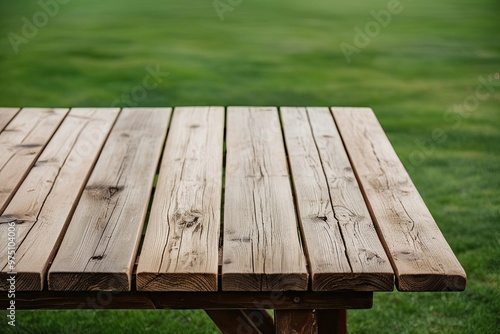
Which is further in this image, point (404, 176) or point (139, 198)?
point (404, 176)

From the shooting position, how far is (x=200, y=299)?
1.62 m

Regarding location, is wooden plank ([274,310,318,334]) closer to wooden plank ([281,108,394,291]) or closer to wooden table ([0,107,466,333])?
wooden table ([0,107,466,333])

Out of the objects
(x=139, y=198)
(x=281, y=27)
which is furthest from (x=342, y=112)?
(x=281, y=27)

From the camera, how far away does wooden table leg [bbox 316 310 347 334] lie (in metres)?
2.15

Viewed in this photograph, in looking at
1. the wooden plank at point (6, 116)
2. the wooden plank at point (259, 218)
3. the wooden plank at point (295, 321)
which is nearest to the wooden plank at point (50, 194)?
the wooden plank at point (6, 116)

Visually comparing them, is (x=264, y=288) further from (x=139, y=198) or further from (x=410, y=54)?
(x=410, y=54)

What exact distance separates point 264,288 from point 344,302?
0.18m

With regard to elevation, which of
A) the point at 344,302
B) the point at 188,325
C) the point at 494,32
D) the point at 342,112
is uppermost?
the point at 344,302

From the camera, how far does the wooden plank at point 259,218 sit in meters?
1.54

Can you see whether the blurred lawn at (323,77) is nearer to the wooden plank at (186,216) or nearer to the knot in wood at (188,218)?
the wooden plank at (186,216)

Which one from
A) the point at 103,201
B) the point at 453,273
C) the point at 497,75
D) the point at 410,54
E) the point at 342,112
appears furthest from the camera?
the point at 410,54

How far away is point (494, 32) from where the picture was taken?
8.46 metres

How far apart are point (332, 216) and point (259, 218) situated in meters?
0.18

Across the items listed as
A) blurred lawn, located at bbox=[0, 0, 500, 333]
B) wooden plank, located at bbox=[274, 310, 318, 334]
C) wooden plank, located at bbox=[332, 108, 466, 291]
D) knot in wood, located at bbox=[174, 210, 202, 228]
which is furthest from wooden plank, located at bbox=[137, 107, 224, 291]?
blurred lawn, located at bbox=[0, 0, 500, 333]
